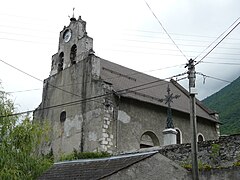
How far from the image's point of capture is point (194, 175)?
11.3m

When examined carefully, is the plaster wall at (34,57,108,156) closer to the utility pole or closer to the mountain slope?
the utility pole

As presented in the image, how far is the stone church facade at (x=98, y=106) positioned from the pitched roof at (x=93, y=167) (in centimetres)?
806

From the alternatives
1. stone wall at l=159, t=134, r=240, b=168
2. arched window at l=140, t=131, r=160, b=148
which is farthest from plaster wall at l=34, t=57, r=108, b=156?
stone wall at l=159, t=134, r=240, b=168

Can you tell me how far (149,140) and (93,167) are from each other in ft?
42.5

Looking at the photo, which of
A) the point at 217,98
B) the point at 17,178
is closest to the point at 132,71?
the point at 17,178

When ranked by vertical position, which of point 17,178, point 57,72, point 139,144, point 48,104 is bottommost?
point 17,178

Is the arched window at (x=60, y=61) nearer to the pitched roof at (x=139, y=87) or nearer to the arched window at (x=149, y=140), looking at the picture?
the pitched roof at (x=139, y=87)

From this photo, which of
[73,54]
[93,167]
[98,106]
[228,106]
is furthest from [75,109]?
[228,106]

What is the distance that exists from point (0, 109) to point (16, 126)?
1065 mm

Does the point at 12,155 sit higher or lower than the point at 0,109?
lower

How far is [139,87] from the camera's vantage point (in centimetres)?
2564

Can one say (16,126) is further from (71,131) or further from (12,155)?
(71,131)

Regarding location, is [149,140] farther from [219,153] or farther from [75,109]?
[219,153]

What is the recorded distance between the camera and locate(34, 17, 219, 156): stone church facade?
22.4 metres
